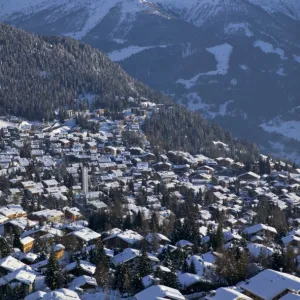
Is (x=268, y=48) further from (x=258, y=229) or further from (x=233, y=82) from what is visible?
(x=258, y=229)

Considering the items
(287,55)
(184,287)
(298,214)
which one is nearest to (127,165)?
(298,214)

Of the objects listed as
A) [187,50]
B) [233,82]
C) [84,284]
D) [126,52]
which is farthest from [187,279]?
[126,52]

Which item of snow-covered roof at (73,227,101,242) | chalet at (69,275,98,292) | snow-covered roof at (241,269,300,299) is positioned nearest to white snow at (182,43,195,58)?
snow-covered roof at (73,227,101,242)

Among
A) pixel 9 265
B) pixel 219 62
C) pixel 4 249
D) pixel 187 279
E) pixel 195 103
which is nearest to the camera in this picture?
pixel 187 279

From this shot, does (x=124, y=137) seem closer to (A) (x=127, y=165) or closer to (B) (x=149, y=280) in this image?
(A) (x=127, y=165)

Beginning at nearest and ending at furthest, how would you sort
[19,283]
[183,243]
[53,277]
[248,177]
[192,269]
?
[53,277] < [19,283] < [192,269] < [183,243] < [248,177]

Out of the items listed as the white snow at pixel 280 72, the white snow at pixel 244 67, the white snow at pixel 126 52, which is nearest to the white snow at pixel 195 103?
the white snow at pixel 244 67

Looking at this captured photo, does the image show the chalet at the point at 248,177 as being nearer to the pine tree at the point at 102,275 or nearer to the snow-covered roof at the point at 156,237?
the snow-covered roof at the point at 156,237
